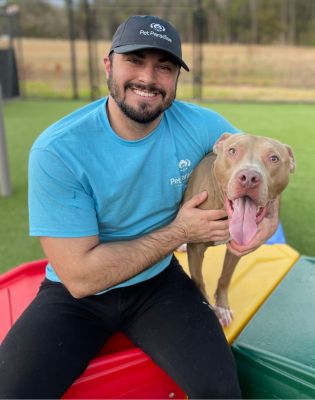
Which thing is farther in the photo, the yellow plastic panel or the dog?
the yellow plastic panel

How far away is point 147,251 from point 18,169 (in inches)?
195

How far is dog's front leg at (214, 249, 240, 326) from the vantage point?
2.36 m

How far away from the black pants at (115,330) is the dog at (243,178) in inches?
17.7

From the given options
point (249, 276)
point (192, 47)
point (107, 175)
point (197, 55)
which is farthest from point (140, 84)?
point (192, 47)

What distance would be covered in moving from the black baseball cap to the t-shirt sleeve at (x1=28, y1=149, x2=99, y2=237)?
0.63 metres

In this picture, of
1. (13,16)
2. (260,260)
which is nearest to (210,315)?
(260,260)

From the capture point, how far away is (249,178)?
178 centimetres

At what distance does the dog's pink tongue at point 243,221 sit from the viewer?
1864 millimetres

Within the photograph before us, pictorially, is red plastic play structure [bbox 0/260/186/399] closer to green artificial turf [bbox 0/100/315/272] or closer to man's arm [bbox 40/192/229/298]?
man's arm [bbox 40/192/229/298]

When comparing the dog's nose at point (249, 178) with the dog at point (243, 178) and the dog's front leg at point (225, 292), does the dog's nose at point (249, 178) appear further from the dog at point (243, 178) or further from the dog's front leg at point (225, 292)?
the dog's front leg at point (225, 292)

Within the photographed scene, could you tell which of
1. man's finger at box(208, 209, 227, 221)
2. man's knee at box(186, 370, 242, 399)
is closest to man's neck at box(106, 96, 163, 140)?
man's finger at box(208, 209, 227, 221)

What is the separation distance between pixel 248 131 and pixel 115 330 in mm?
Answer: 7777

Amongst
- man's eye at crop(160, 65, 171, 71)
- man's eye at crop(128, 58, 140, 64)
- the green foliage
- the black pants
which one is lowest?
the black pants

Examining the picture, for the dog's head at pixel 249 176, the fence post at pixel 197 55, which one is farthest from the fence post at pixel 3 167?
the fence post at pixel 197 55
